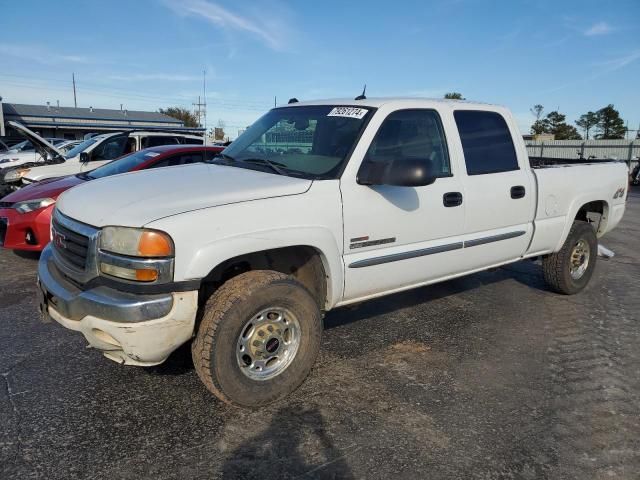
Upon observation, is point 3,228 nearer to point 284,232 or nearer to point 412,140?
point 284,232

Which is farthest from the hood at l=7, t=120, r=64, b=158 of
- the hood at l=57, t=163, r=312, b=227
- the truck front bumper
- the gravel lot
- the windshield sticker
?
the truck front bumper

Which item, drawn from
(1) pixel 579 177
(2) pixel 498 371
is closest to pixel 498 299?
(1) pixel 579 177

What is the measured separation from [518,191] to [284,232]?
243cm

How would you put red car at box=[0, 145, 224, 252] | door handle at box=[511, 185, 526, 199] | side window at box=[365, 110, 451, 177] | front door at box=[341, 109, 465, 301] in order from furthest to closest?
red car at box=[0, 145, 224, 252], door handle at box=[511, 185, 526, 199], side window at box=[365, 110, 451, 177], front door at box=[341, 109, 465, 301]

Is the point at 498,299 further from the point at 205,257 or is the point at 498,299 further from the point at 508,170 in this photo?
the point at 205,257

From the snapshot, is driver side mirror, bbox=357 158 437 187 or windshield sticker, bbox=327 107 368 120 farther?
windshield sticker, bbox=327 107 368 120

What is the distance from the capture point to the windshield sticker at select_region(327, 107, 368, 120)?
362cm

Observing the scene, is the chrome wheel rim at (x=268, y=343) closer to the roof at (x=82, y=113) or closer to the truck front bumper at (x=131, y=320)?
the truck front bumper at (x=131, y=320)

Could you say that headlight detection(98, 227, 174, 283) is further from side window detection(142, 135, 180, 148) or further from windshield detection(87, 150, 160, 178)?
side window detection(142, 135, 180, 148)

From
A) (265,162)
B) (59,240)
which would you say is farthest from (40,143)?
(265,162)

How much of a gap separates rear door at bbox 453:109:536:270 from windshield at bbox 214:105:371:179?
1032 millimetres

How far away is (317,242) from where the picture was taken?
10.2 feet

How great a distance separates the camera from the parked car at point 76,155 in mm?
8703

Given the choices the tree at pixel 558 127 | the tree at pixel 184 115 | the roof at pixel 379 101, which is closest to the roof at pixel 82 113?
the tree at pixel 184 115
